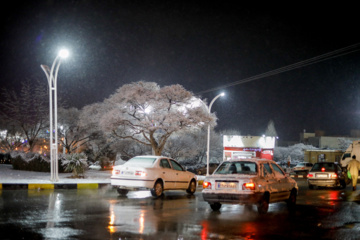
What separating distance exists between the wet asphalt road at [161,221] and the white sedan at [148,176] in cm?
132

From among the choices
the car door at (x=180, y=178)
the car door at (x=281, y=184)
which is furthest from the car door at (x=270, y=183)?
the car door at (x=180, y=178)

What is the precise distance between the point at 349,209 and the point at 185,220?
571 centimetres

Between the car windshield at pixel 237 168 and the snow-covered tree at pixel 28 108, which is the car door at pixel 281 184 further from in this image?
the snow-covered tree at pixel 28 108

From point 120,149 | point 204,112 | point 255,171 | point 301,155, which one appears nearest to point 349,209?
point 255,171

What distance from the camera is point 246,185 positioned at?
11.0m

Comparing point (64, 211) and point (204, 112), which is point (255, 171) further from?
point (204, 112)

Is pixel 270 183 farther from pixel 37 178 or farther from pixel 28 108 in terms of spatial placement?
pixel 28 108

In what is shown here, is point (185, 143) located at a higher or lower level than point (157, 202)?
higher

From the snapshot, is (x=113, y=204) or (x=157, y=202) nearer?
(x=113, y=204)

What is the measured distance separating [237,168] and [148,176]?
3647mm

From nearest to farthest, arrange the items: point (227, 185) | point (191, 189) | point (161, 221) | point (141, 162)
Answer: point (161, 221) < point (227, 185) < point (141, 162) < point (191, 189)

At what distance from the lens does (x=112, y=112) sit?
25.4 metres

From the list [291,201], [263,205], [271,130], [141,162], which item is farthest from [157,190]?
[271,130]

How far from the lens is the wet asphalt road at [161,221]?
8.08 m
